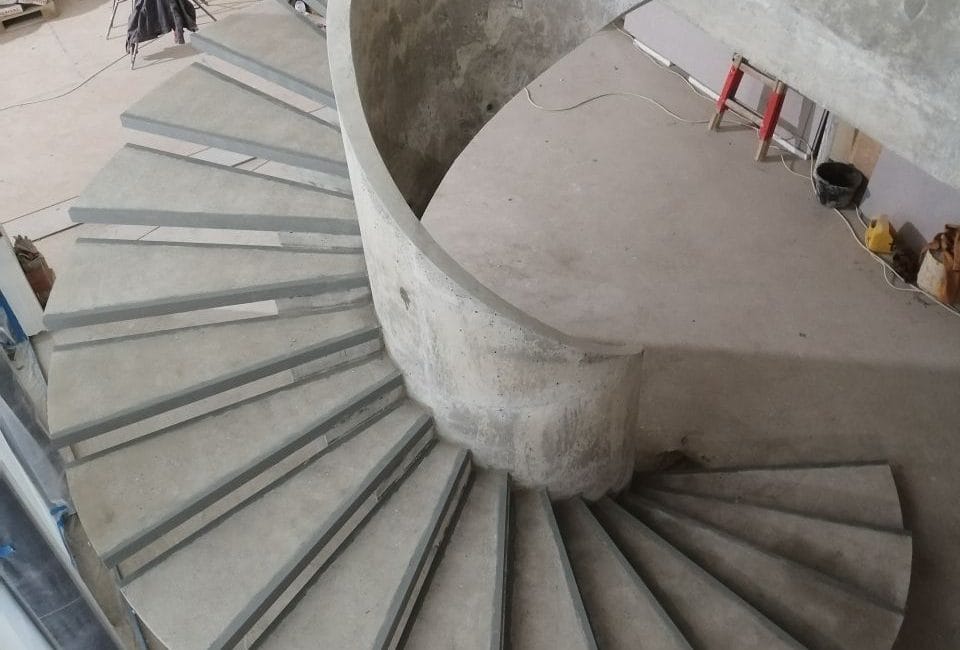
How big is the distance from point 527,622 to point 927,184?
464 cm

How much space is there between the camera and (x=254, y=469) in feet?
13.4

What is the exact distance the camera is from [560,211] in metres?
7.11

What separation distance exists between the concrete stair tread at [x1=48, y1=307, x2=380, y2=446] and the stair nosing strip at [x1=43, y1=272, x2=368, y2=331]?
12 centimetres

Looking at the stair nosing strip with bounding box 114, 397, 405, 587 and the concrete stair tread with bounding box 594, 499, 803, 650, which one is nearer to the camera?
the stair nosing strip with bounding box 114, 397, 405, 587

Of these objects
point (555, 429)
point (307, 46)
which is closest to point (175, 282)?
point (307, 46)

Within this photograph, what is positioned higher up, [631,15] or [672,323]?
[631,15]

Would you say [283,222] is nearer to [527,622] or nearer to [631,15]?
[527,622]

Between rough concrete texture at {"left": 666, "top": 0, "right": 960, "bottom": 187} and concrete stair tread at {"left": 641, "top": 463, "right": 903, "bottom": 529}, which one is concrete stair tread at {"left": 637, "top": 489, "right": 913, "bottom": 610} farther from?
rough concrete texture at {"left": 666, "top": 0, "right": 960, "bottom": 187}

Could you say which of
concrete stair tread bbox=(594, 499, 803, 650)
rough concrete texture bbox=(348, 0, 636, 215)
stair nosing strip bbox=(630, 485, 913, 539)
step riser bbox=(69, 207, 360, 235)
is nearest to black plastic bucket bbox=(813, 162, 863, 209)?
rough concrete texture bbox=(348, 0, 636, 215)

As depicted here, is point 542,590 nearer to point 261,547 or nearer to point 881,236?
point 261,547

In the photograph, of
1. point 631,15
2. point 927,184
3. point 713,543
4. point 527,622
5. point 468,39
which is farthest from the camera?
point 631,15

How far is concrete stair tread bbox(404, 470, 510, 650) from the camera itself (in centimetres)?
379

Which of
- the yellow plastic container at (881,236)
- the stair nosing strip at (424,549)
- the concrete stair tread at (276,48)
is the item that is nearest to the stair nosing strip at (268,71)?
the concrete stair tread at (276,48)

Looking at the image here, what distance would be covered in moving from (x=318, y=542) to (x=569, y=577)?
1188mm
